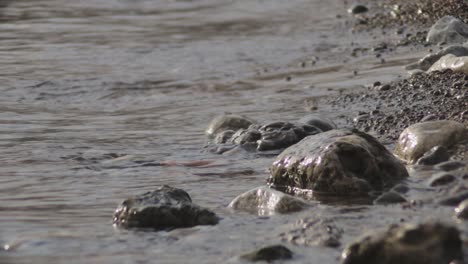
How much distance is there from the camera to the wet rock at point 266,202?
14.6 ft

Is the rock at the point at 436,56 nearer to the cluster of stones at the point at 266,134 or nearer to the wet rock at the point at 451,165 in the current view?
the cluster of stones at the point at 266,134

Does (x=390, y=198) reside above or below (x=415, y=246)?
below

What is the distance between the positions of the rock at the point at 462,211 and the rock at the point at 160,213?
→ 93 cm

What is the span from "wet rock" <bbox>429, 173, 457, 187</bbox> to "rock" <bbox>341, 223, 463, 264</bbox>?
Result: 1131 millimetres

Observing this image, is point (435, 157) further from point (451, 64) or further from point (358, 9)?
point (358, 9)

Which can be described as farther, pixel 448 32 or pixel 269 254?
pixel 448 32

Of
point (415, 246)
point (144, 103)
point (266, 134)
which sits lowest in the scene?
point (144, 103)

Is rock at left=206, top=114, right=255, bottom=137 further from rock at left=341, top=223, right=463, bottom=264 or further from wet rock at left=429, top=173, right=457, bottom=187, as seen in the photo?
rock at left=341, top=223, right=463, bottom=264

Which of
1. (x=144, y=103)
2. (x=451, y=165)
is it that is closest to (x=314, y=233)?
(x=451, y=165)

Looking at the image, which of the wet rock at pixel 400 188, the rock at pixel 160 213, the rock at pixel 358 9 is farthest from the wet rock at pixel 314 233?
the rock at pixel 358 9

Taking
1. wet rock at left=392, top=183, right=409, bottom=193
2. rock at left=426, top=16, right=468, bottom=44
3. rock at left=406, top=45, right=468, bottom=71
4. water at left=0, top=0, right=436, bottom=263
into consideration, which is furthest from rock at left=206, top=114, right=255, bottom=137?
rock at left=426, top=16, right=468, bottom=44

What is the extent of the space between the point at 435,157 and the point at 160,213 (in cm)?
143

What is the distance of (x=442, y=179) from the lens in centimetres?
459

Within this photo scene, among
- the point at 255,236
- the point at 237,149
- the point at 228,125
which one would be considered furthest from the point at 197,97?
the point at 255,236
